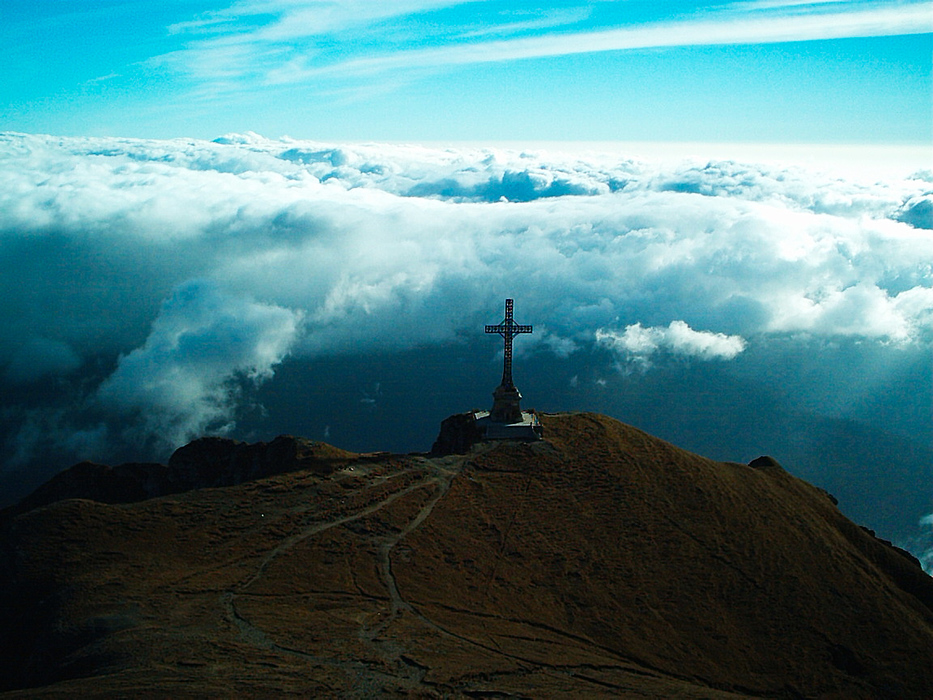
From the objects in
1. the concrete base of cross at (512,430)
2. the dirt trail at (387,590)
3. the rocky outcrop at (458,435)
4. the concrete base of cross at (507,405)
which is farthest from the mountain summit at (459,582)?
the concrete base of cross at (507,405)

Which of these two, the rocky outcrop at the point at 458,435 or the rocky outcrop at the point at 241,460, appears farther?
the rocky outcrop at the point at 458,435

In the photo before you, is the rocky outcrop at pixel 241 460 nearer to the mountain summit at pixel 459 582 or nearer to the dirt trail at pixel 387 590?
the mountain summit at pixel 459 582

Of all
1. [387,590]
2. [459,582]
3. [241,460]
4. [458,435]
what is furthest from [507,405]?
[387,590]

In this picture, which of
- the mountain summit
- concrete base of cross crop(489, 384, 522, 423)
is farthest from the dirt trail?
concrete base of cross crop(489, 384, 522, 423)

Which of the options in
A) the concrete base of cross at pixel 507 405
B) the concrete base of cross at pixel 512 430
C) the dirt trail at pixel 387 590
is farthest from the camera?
the concrete base of cross at pixel 507 405

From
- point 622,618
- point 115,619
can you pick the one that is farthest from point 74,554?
point 622,618

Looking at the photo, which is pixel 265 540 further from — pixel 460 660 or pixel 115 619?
pixel 460 660

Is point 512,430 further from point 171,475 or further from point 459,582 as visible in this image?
point 171,475

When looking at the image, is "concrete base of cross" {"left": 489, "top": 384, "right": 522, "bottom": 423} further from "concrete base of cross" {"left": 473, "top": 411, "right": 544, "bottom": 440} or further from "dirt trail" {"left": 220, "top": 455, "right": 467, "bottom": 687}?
"dirt trail" {"left": 220, "top": 455, "right": 467, "bottom": 687}
